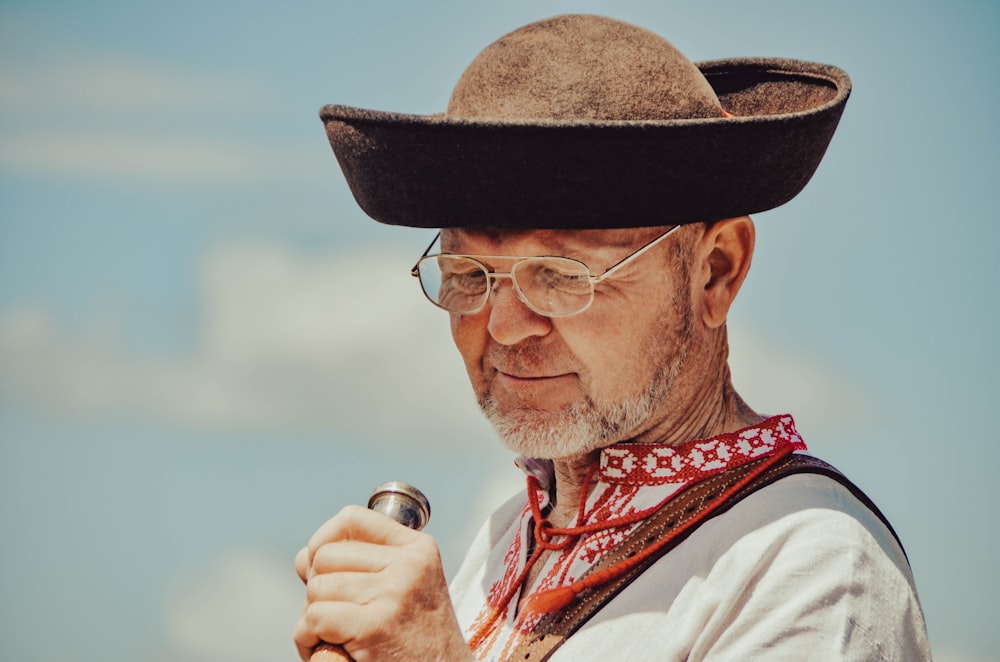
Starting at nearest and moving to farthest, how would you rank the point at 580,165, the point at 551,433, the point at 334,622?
the point at 334,622
the point at 580,165
the point at 551,433

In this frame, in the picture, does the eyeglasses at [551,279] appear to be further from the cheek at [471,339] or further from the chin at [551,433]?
the chin at [551,433]

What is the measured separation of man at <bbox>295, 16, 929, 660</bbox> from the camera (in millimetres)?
2646

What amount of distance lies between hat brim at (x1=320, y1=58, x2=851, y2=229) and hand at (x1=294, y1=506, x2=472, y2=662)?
2.52 ft

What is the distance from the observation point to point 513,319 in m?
3.01

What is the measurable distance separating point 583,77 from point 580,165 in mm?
237

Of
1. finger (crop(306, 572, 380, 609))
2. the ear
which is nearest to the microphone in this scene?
finger (crop(306, 572, 380, 609))

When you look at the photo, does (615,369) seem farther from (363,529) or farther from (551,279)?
(363,529)

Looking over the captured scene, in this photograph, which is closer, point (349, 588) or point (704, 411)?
point (349, 588)

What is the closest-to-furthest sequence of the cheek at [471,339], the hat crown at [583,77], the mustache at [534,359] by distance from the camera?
the hat crown at [583,77] < the mustache at [534,359] < the cheek at [471,339]

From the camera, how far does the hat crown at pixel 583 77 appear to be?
2924mm

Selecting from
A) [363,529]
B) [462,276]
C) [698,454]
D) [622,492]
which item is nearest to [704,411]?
[698,454]

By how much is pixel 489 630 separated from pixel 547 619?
0.99 feet

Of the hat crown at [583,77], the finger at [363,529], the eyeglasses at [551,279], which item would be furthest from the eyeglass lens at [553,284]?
the finger at [363,529]

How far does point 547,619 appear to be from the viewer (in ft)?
10.0
